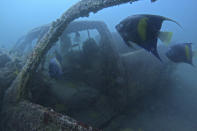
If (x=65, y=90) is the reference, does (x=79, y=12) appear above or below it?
above

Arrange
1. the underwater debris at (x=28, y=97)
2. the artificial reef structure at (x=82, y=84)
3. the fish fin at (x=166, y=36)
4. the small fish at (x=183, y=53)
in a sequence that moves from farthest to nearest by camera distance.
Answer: the artificial reef structure at (x=82, y=84), the small fish at (x=183, y=53), the underwater debris at (x=28, y=97), the fish fin at (x=166, y=36)

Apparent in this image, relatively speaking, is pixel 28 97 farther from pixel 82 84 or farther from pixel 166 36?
pixel 166 36

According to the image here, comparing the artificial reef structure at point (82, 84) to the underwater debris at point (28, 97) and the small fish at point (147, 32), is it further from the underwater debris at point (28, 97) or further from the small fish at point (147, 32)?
the small fish at point (147, 32)

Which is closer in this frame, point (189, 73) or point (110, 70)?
point (110, 70)

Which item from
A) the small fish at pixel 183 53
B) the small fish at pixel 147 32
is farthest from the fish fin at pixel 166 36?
the small fish at pixel 183 53

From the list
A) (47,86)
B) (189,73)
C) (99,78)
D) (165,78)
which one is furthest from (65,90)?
(189,73)

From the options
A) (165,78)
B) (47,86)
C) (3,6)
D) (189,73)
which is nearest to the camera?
(47,86)

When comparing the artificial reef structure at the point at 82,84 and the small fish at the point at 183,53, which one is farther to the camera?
the artificial reef structure at the point at 82,84

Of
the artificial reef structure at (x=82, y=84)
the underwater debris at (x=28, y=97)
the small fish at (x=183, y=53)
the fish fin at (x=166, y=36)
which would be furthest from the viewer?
the artificial reef structure at (x=82, y=84)

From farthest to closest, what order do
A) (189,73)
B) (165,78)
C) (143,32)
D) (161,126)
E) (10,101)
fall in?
(189,73) → (165,78) → (161,126) → (10,101) → (143,32)

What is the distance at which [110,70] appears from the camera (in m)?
4.54

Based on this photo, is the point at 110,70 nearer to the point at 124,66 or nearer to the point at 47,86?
the point at 124,66

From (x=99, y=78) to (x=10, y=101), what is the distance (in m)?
2.31

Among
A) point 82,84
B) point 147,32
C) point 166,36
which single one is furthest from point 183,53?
point 82,84
